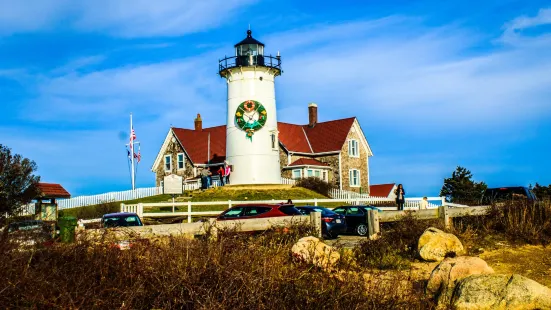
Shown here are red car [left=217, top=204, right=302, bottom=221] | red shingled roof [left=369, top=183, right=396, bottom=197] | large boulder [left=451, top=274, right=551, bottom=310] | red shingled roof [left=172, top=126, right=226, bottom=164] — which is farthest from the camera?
red shingled roof [left=369, top=183, right=396, bottom=197]

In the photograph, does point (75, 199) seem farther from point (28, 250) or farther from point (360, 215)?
point (28, 250)

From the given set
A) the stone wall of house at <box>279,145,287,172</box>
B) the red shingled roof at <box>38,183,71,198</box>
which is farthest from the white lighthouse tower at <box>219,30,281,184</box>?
the red shingled roof at <box>38,183,71,198</box>

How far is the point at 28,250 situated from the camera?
8.48 m

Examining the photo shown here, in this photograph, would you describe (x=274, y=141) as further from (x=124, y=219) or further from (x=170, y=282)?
(x=170, y=282)

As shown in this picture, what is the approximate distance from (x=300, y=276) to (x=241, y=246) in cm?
165

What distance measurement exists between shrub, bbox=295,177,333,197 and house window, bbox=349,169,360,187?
18.8ft

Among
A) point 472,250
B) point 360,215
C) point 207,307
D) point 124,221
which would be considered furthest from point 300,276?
point 360,215

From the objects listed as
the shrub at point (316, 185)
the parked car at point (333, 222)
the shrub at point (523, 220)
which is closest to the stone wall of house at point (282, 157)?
the shrub at point (316, 185)

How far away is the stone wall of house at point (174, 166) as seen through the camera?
5838 cm

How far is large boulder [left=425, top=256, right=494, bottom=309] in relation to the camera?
11.4m

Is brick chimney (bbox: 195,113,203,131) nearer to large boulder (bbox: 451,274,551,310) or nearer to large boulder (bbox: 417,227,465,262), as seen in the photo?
large boulder (bbox: 417,227,465,262)

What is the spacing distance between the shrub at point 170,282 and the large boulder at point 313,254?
68cm

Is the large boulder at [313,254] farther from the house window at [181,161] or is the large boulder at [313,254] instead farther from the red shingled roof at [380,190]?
the red shingled roof at [380,190]

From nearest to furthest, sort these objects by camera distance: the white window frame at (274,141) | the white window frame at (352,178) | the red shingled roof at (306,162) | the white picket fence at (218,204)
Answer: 1. the white picket fence at (218,204)
2. the white window frame at (274,141)
3. the red shingled roof at (306,162)
4. the white window frame at (352,178)
